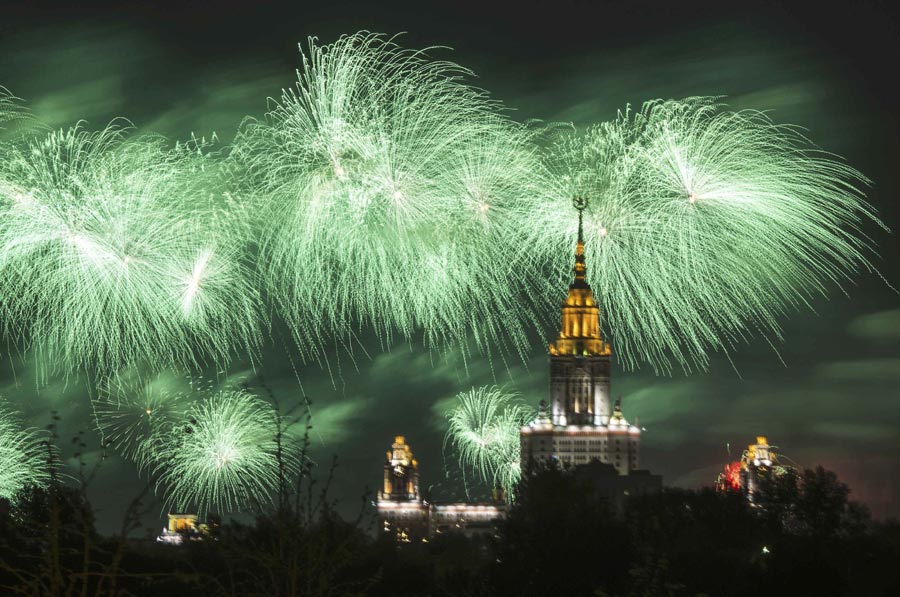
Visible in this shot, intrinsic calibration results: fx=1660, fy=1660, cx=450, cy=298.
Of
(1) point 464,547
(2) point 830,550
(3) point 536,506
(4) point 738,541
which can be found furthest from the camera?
(1) point 464,547

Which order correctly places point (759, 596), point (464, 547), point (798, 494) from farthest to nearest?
point (464, 547) → point (798, 494) → point (759, 596)

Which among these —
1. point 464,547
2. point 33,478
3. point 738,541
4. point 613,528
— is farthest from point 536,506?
point 464,547

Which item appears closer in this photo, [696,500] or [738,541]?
[738,541]

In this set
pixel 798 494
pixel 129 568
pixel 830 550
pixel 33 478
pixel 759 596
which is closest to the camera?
pixel 759 596

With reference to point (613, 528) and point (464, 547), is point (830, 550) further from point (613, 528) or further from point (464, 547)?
point (464, 547)

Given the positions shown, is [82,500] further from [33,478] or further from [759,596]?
[33,478]

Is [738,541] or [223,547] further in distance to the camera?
[738,541]

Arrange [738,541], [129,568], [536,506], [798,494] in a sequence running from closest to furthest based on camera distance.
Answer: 1. [129,568]
2. [536,506]
3. [738,541]
4. [798,494]

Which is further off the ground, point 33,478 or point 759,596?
point 33,478

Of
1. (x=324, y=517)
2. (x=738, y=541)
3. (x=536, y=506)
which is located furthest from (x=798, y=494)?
(x=324, y=517)

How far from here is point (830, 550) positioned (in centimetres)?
10144

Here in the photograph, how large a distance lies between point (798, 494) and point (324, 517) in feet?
368

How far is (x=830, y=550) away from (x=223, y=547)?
7260cm

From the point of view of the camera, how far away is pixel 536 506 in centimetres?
11225
